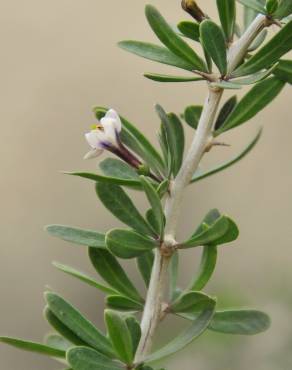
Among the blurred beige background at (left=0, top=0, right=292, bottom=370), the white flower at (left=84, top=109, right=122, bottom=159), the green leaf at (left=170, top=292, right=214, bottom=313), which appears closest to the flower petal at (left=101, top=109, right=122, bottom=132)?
the white flower at (left=84, top=109, right=122, bottom=159)

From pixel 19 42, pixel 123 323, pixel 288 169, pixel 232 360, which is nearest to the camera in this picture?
pixel 123 323

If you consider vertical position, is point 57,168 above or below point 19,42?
below

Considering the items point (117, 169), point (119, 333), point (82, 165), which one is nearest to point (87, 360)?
point (119, 333)

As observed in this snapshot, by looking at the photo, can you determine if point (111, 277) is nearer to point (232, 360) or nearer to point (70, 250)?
point (232, 360)

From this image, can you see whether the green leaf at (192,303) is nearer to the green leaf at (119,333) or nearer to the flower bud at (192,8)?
the green leaf at (119,333)

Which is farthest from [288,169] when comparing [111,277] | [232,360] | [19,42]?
[111,277]

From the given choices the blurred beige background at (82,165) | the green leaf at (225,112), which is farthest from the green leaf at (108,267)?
the blurred beige background at (82,165)

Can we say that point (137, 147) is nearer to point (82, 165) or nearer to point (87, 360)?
point (87, 360)
